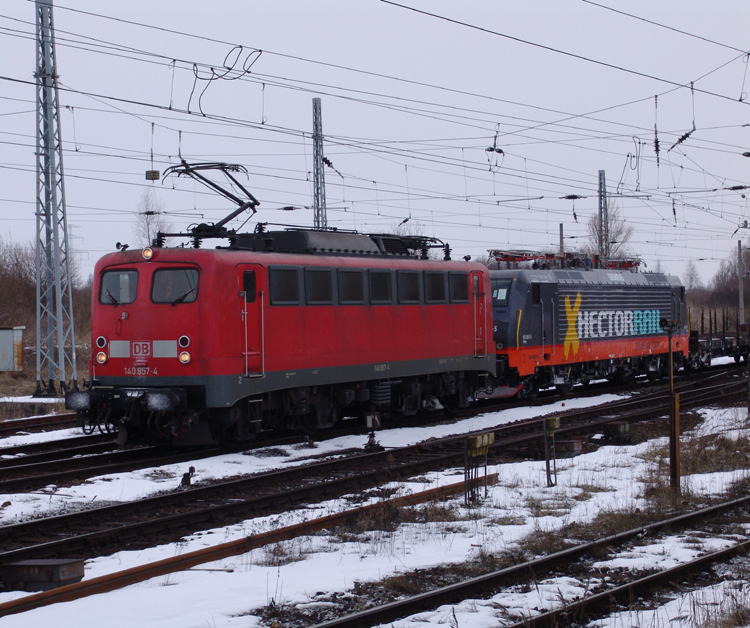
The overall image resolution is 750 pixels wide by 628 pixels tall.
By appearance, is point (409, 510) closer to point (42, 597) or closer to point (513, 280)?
point (42, 597)

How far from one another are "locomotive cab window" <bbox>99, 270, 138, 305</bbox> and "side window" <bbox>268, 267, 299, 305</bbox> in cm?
228

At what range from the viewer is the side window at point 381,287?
1714cm

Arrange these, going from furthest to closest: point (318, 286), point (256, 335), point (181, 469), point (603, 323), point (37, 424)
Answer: point (603, 323) → point (37, 424) → point (318, 286) → point (256, 335) → point (181, 469)

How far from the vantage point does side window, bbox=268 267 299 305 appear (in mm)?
14975

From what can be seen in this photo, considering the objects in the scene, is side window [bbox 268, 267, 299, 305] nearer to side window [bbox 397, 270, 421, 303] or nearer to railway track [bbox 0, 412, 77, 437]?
side window [bbox 397, 270, 421, 303]

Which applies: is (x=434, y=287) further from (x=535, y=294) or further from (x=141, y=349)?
(x=141, y=349)

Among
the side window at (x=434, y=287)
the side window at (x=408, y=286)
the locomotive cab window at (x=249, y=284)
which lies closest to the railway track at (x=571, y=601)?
the locomotive cab window at (x=249, y=284)

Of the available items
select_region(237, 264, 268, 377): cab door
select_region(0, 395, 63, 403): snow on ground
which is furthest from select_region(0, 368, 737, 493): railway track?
select_region(0, 395, 63, 403): snow on ground

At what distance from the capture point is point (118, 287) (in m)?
14.7

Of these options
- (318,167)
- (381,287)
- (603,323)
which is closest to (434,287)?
(381,287)

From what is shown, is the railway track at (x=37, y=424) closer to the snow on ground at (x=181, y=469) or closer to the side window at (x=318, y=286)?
the snow on ground at (x=181, y=469)

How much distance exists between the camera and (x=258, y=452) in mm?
14734

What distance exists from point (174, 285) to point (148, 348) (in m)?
1.11

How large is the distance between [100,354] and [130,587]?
26.2 feet
